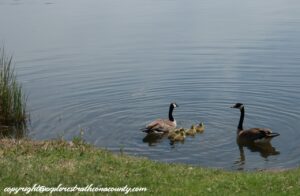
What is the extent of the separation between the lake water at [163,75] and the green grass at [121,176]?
464 centimetres

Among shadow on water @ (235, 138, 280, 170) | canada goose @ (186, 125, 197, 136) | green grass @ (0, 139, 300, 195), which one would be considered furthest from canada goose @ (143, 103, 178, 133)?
green grass @ (0, 139, 300, 195)

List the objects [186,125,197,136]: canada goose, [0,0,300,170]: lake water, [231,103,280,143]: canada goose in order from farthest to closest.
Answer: [186,125,197,136]: canada goose → [0,0,300,170]: lake water → [231,103,280,143]: canada goose

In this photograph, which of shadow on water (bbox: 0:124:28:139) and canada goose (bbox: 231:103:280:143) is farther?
shadow on water (bbox: 0:124:28:139)

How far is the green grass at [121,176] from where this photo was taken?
10.4m

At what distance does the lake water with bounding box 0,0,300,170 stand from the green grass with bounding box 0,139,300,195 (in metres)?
4.64

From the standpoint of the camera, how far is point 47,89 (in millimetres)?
26094

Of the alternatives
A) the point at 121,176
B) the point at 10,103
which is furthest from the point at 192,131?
the point at 121,176

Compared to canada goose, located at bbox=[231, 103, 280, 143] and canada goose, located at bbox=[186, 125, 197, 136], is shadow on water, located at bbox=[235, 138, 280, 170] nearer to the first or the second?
canada goose, located at bbox=[231, 103, 280, 143]

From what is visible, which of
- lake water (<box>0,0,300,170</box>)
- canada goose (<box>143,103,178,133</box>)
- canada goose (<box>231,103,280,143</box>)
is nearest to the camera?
canada goose (<box>231,103,280,143</box>)

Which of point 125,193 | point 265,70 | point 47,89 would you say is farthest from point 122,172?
point 265,70

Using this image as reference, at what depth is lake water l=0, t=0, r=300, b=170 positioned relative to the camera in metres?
19.2

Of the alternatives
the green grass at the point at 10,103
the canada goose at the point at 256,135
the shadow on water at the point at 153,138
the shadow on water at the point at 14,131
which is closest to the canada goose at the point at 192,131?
the shadow on water at the point at 153,138

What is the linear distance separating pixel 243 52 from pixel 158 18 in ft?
46.5

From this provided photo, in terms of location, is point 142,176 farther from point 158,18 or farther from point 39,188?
point 158,18
